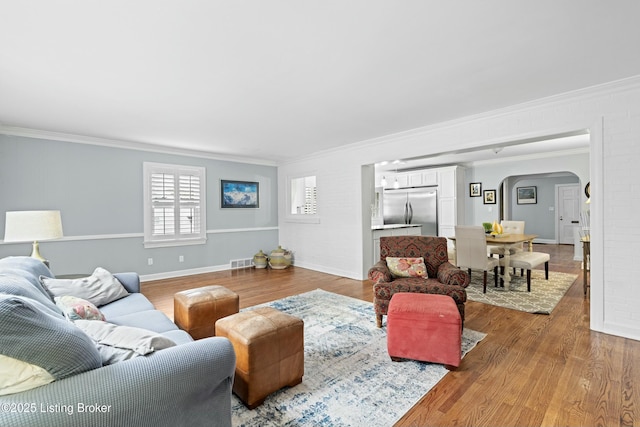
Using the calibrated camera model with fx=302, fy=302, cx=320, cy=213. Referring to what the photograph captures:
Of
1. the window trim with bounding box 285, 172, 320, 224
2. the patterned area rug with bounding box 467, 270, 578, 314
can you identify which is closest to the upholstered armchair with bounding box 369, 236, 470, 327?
the patterned area rug with bounding box 467, 270, 578, 314

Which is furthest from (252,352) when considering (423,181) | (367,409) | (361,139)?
(423,181)

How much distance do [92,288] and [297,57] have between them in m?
2.53

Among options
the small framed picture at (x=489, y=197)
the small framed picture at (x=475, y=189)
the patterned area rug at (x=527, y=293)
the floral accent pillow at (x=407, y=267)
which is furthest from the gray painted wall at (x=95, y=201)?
the small framed picture at (x=489, y=197)

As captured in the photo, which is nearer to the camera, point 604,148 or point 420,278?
point 604,148

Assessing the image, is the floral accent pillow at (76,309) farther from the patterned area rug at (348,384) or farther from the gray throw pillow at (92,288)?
the patterned area rug at (348,384)

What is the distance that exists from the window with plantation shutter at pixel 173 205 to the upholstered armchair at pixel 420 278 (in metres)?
3.92

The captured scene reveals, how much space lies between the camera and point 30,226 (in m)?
2.74

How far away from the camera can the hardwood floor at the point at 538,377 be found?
177 centimetres

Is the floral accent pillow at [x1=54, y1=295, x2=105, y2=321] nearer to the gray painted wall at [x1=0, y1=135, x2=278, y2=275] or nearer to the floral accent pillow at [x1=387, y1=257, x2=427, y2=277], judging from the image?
the floral accent pillow at [x1=387, y1=257, x2=427, y2=277]

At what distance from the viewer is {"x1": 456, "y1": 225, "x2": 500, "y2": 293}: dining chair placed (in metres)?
4.27

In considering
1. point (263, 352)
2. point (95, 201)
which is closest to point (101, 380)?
point (263, 352)

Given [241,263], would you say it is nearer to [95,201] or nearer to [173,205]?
[173,205]

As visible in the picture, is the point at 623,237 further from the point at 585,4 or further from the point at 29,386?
the point at 29,386

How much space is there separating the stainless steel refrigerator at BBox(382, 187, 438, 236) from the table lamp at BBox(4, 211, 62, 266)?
7.00 metres
